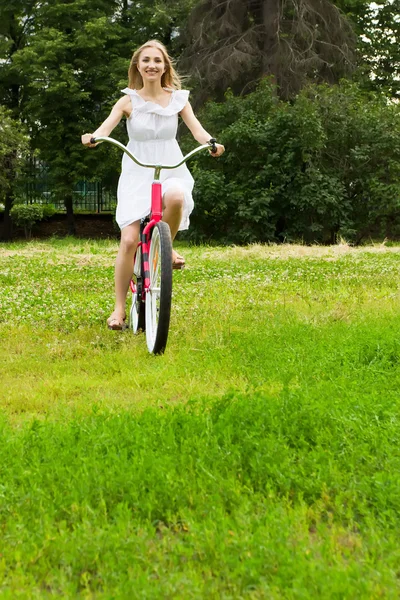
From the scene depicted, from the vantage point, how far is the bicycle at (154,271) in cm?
509

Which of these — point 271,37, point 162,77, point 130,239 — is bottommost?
point 130,239

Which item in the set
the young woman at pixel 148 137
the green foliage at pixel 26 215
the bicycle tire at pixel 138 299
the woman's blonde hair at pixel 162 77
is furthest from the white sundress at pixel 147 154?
the green foliage at pixel 26 215

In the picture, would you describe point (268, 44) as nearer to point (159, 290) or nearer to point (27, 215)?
point (27, 215)

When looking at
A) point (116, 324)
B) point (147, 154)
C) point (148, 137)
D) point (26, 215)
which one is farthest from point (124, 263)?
point (26, 215)

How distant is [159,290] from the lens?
5.30 meters

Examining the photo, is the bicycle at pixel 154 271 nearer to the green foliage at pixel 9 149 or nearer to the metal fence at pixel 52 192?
the green foliage at pixel 9 149

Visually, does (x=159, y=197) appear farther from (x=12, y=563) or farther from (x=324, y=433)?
(x=12, y=563)

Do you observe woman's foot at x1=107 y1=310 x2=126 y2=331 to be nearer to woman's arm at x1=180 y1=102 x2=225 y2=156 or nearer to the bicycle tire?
the bicycle tire

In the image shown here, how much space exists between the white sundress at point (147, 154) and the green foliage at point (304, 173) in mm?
14619

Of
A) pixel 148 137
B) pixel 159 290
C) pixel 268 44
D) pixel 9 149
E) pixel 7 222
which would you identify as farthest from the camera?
pixel 7 222

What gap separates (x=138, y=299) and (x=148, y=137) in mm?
1217

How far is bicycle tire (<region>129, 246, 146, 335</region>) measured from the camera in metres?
5.85

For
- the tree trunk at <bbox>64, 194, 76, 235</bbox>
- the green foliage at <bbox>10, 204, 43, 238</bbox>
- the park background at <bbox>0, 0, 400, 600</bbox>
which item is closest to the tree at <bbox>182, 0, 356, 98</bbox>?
the tree trunk at <bbox>64, 194, 76, 235</bbox>

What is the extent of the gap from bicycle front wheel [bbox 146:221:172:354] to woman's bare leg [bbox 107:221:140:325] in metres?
0.43
